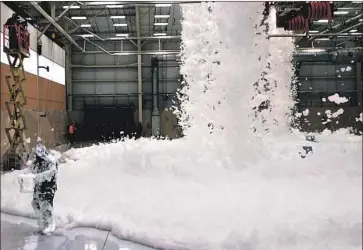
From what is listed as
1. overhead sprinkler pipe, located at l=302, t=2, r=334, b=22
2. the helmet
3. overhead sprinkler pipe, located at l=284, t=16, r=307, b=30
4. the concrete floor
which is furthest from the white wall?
overhead sprinkler pipe, located at l=302, t=2, r=334, b=22

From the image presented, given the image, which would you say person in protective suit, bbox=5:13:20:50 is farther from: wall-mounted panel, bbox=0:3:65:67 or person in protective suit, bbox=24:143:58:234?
person in protective suit, bbox=24:143:58:234

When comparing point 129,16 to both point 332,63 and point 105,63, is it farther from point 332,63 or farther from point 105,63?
point 332,63

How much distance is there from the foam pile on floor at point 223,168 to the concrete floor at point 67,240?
151 mm

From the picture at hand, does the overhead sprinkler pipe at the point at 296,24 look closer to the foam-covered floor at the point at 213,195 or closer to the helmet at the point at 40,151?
the foam-covered floor at the point at 213,195

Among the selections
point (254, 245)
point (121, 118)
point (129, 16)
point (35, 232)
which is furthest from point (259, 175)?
point (35, 232)

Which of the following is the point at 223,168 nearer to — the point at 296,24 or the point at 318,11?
the point at 296,24

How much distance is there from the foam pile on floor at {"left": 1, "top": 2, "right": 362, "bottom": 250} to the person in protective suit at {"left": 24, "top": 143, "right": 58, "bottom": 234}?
5cm

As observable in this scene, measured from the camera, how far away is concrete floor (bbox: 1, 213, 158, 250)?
2221 mm

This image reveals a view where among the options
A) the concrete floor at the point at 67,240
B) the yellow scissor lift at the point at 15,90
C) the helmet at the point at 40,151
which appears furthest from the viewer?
the concrete floor at the point at 67,240

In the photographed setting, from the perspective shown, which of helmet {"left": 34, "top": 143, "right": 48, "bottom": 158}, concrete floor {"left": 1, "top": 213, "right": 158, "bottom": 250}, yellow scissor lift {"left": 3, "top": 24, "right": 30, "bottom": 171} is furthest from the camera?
concrete floor {"left": 1, "top": 213, "right": 158, "bottom": 250}

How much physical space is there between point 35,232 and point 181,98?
116 centimetres

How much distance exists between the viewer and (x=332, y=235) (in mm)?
2039

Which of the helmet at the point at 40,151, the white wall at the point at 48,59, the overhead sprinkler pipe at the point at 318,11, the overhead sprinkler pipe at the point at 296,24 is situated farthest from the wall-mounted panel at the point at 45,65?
the overhead sprinkler pipe at the point at 318,11

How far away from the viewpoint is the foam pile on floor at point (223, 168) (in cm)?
204
